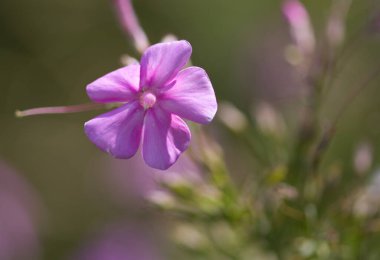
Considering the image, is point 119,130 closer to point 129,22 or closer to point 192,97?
point 192,97

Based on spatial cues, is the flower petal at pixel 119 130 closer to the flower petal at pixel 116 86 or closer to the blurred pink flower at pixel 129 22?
the flower petal at pixel 116 86

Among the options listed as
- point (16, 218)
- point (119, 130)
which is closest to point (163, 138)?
point (119, 130)

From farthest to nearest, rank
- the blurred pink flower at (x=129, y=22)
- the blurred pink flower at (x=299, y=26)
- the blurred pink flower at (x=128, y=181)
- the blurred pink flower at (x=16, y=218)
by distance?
the blurred pink flower at (x=16, y=218), the blurred pink flower at (x=128, y=181), the blurred pink flower at (x=299, y=26), the blurred pink flower at (x=129, y=22)

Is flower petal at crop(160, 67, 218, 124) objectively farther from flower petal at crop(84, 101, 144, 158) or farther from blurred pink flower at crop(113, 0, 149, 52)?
blurred pink flower at crop(113, 0, 149, 52)

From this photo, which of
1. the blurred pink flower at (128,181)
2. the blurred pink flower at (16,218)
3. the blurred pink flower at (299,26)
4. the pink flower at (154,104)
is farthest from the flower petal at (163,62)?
the blurred pink flower at (16,218)

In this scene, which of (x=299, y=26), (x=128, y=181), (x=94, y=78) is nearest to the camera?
(x=299, y=26)

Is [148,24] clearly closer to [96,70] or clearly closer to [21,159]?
[96,70]
